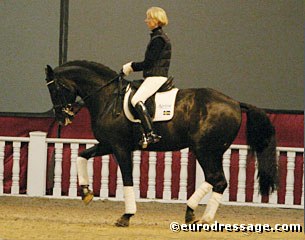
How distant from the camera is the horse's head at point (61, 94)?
13172mm

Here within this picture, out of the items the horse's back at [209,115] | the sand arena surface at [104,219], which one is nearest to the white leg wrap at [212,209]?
the sand arena surface at [104,219]

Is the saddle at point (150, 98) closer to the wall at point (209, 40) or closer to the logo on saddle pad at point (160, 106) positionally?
the logo on saddle pad at point (160, 106)

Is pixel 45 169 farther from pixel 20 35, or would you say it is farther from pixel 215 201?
pixel 215 201

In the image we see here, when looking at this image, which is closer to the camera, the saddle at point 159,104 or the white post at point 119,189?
the saddle at point 159,104

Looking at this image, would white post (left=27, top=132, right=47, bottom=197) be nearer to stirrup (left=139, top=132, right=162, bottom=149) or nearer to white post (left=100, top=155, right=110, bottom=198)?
white post (left=100, top=155, right=110, bottom=198)

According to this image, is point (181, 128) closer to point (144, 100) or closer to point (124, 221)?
point (144, 100)

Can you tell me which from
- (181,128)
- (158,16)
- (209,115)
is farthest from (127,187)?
(158,16)

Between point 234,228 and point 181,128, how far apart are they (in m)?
1.13

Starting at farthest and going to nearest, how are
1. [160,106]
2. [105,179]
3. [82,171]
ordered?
[105,179], [82,171], [160,106]

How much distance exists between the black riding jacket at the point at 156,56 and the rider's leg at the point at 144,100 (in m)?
0.07

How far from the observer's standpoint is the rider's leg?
42.0 ft

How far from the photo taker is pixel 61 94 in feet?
43.3

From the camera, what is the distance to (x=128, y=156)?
13.1 meters

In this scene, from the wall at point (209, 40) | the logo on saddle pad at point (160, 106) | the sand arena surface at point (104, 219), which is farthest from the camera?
the wall at point (209, 40)
